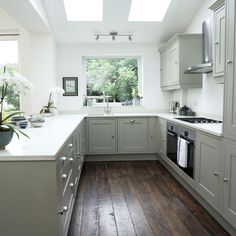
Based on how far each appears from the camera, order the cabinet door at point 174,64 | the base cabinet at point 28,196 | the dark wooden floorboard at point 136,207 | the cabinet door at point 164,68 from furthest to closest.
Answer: the cabinet door at point 164,68 < the cabinet door at point 174,64 < the dark wooden floorboard at point 136,207 < the base cabinet at point 28,196

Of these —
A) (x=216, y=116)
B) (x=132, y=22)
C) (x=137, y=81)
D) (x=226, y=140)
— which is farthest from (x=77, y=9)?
(x=226, y=140)

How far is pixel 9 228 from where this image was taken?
1587mm

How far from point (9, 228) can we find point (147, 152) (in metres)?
3.41

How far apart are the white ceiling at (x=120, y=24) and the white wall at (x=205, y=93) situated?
165 mm

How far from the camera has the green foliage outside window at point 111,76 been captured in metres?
5.36

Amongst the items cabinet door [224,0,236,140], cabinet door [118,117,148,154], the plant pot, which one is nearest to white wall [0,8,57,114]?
cabinet door [118,117,148,154]

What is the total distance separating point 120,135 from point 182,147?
163 cm

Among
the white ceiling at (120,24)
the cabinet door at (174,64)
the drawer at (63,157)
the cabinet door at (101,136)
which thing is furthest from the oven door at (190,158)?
the white ceiling at (120,24)

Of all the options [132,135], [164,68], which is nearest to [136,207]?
[132,135]

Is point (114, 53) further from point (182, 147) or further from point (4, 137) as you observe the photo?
point (4, 137)

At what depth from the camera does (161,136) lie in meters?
4.50

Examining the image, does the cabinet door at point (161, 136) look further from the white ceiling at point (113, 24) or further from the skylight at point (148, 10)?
the skylight at point (148, 10)

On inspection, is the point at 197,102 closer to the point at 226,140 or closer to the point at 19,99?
the point at 226,140

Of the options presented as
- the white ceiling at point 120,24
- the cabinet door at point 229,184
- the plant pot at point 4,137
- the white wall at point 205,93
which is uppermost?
the white ceiling at point 120,24
